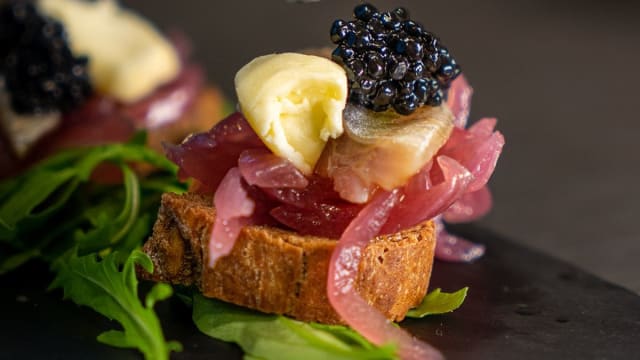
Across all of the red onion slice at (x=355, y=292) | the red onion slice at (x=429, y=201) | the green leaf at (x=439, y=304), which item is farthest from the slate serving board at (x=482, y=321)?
the red onion slice at (x=429, y=201)

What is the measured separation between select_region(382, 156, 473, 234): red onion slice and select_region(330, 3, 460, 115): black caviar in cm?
21

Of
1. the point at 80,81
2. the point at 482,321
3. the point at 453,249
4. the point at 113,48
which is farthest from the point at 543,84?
the point at 482,321

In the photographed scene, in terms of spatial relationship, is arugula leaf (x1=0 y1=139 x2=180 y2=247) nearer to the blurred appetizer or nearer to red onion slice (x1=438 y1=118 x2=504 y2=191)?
the blurred appetizer

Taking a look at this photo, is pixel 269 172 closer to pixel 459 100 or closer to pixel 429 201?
pixel 429 201

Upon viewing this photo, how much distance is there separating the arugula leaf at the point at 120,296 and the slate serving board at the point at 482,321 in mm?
59

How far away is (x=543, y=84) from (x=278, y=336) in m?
4.75

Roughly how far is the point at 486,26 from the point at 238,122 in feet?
19.0

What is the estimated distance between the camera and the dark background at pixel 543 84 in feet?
14.8

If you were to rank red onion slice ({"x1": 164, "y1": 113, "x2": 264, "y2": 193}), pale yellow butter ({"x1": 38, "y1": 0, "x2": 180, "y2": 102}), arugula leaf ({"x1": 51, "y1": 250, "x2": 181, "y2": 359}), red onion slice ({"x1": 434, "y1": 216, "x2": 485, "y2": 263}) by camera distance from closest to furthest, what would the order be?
arugula leaf ({"x1": 51, "y1": 250, "x2": 181, "y2": 359}) < red onion slice ({"x1": 164, "y1": 113, "x2": 264, "y2": 193}) < red onion slice ({"x1": 434, "y1": 216, "x2": 485, "y2": 263}) < pale yellow butter ({"x1": 38, "y1": 0, "x2": 180, "y2": 102})

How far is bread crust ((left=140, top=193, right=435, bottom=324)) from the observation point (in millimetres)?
2641

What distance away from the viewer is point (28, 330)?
272 centimetres

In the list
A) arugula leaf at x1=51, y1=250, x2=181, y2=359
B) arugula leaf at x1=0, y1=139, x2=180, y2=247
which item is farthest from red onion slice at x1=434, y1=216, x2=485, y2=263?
arugula leaf at x1=51, y1=250, x2=181, y2=359

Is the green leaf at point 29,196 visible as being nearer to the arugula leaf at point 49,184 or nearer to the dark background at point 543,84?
the arugula leaf at point 49,184

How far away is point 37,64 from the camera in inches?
164
